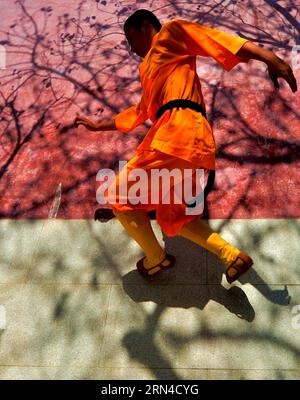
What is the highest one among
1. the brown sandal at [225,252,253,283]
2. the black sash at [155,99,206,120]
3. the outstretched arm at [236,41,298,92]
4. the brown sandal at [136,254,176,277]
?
the outstretched arm at [236,41,298,92]

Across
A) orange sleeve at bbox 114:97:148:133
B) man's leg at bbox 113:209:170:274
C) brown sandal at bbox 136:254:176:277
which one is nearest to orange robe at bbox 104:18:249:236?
orange sleeve at bbox 114:97:148:133

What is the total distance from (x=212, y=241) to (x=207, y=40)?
143cm

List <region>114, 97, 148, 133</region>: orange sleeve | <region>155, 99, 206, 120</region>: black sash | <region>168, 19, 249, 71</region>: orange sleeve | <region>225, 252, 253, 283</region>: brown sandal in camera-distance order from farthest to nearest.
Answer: <region>114, 97, 148, 133</region>: orange sleeve, <region>225, 252, 253, 283</region>: brown sandal, <region>155, 99, 206, 120</region>: black sash, <region>168, 19, 249, 71</region>: orange sleeve

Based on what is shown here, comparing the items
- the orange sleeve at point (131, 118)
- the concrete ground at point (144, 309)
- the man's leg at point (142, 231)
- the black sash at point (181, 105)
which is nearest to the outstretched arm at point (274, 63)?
the black sash at point (181, 105)

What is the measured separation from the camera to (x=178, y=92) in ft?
10.2

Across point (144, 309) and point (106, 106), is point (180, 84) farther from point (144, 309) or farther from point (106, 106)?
point (106, 106)

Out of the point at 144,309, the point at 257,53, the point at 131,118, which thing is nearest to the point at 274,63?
the point at 257,53

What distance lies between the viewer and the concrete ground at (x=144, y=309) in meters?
3.35

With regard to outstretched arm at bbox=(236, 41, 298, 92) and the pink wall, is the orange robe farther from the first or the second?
the pink wall

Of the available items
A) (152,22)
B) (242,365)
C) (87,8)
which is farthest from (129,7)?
(242,365)

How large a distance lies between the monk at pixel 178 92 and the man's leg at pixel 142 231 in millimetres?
73

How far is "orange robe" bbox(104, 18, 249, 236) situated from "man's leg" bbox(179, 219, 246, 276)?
51 cm

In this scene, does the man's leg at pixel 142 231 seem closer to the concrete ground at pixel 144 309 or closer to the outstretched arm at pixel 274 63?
the concrete ground at pixel 144 309

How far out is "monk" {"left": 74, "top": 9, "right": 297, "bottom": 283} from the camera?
298cm
